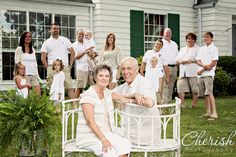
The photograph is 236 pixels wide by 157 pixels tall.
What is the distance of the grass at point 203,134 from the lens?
6.18m

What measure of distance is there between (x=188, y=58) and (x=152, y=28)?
21.3 ft

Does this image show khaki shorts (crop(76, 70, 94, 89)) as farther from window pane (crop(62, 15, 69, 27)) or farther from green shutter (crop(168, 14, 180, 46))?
green shutter (crop(168, 14, 180, 46))

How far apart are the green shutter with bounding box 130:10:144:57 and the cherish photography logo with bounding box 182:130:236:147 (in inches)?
338

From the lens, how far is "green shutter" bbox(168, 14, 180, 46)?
16953mm

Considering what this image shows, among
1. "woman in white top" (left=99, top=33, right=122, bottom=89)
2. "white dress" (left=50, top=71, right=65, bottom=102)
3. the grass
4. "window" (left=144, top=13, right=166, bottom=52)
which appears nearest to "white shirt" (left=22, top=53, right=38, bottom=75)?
"white dress" (left=50, top=71, right=65, bottom=102)

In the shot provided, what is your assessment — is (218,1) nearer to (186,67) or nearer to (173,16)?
(173,16)

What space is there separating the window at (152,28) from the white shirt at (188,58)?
5976 mm

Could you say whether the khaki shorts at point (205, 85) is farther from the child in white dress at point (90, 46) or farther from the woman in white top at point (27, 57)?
the woman in white top at point (27, 57)

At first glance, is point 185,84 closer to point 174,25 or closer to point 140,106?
point 140,106

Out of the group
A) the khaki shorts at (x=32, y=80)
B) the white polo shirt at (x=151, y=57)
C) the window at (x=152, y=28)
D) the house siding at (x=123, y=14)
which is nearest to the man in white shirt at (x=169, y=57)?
the white polo shirt at (x=151, y=57)

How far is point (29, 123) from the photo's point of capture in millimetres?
4656

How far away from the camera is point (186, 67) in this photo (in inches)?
418

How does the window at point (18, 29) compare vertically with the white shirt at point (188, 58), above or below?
above

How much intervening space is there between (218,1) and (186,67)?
778 centimetres
